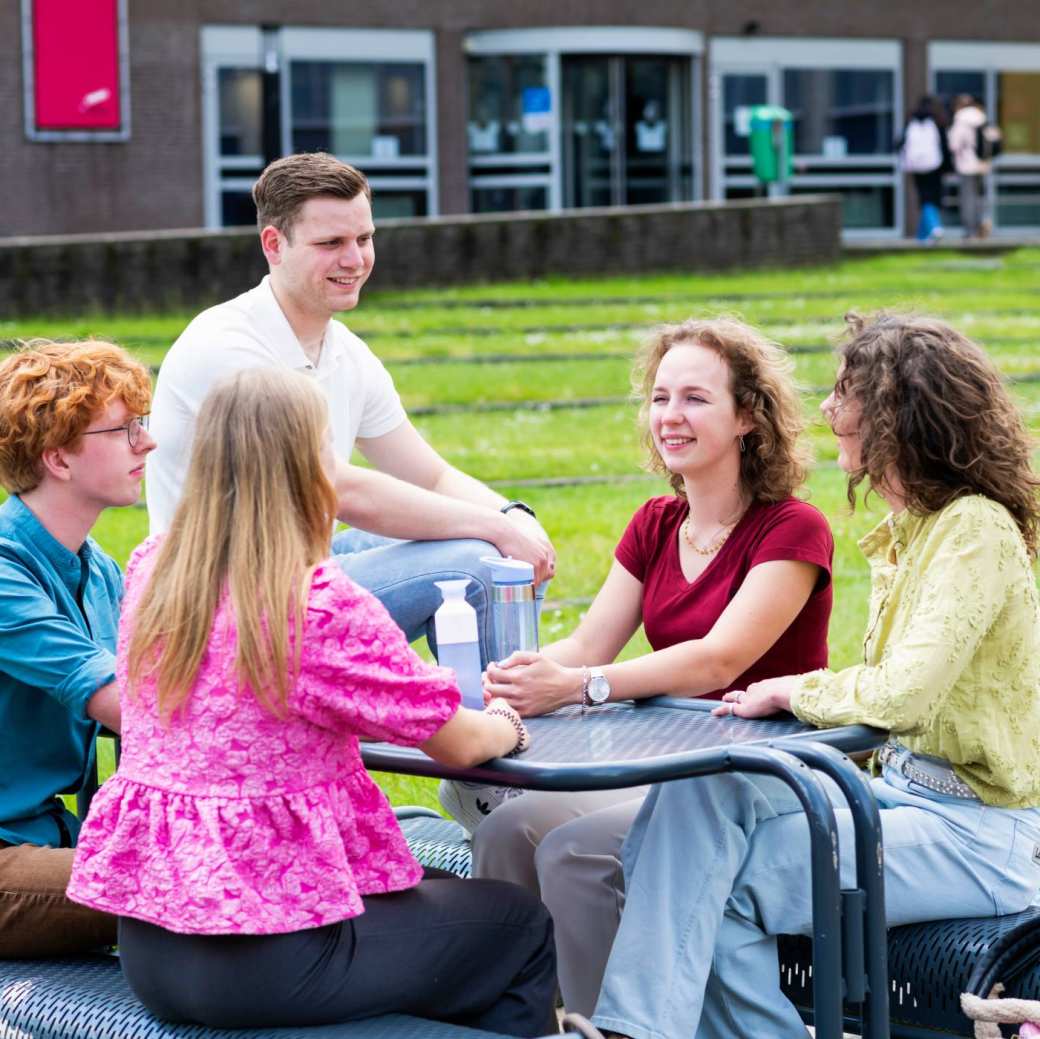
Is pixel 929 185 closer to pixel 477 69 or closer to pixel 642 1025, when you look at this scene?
pixel 477 69

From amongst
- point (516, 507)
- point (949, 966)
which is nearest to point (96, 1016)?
point (949, 966)

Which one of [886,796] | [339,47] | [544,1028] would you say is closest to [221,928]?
[544,1028]

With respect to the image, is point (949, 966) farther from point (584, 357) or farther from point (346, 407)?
point (584, 357)

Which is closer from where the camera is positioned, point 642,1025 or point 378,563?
point 642,1025

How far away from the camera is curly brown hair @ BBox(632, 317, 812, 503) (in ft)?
12.9

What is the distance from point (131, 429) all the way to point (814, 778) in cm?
154

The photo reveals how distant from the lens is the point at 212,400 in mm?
2971

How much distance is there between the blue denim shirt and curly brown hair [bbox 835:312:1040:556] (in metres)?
1.52

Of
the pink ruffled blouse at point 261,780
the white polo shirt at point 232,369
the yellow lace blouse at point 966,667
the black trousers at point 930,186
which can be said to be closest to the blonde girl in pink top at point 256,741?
the pink ruffled blouse at point 261,780

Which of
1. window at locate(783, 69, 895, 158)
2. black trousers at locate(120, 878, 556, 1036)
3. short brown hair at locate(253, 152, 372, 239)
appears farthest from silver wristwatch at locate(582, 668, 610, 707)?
window at locate(783, 69, 895, 158)

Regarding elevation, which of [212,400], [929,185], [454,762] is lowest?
[454,762]

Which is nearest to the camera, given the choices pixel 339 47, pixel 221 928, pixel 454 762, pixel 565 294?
pixel 221 928

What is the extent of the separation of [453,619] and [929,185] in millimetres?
25469

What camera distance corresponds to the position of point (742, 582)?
385cm
